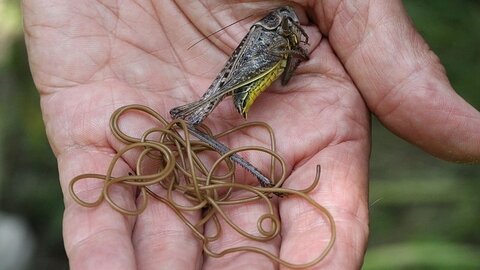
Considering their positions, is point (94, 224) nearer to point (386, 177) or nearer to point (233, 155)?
point (233, 155)

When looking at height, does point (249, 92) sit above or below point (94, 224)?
above

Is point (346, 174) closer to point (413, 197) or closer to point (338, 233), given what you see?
point (338, 233)

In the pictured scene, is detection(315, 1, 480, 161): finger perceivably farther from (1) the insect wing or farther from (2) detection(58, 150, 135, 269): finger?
(2) detection(58, 150, 135, 269): finger

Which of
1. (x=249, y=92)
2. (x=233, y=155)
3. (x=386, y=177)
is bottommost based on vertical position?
(x=386, y=177)

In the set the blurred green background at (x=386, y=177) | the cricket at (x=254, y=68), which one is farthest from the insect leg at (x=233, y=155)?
the blurred green background at (x=386, y=177)

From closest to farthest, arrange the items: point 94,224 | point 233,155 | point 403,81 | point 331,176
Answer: point 94,224 < point 331,176 < point 233,155 < point 403,81

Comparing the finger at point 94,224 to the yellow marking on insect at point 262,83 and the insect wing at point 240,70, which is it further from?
the yellow marking on insect at point 262,83

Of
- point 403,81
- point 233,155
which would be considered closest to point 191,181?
point 233,155

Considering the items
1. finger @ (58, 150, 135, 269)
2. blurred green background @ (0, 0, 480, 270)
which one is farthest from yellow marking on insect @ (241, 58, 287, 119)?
blurred green background @ (0, 0, 480, 270)
